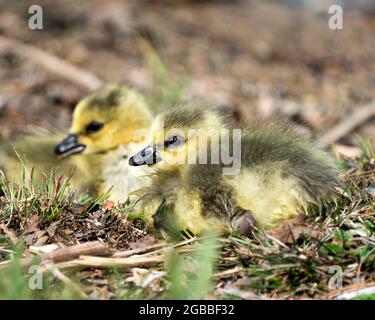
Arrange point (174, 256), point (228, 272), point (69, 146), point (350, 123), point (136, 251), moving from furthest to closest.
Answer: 1. point (350, 123)
2. point (69, 146)
3. point (136, 251)
4. point (228, 272)
5. point (174, 256)

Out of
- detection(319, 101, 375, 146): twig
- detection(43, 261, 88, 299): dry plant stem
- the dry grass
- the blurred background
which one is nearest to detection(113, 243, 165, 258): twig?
the dry grass

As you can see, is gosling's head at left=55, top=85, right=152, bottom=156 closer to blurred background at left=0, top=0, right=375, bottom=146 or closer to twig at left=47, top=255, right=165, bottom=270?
blurred background at left=0, top=0, right=375, bottom=146

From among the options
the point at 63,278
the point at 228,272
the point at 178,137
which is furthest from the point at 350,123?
the point at 63,278

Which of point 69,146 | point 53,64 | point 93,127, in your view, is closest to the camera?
point 69,146

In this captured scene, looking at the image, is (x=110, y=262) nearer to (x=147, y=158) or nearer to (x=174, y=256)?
(x=174, y=256)

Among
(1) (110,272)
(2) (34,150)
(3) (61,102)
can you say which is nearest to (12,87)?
(3) (61,102)

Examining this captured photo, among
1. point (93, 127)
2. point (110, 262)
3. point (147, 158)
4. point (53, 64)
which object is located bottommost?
point (110, 262)
